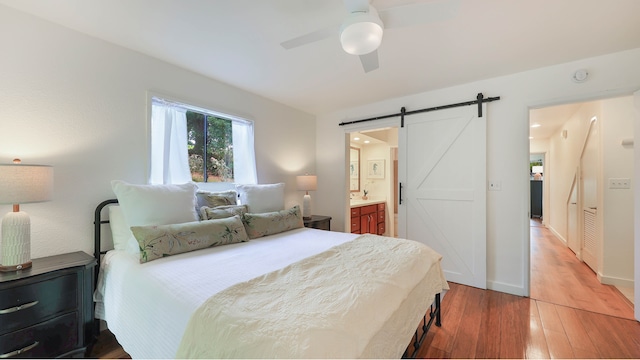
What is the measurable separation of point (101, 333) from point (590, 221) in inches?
227

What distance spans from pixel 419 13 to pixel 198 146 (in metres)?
2.55

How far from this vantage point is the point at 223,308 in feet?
3.42

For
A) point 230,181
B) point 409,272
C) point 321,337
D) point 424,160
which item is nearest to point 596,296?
Result: point 424,160

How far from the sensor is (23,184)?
1511 mm

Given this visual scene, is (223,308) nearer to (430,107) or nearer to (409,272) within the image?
(409,272)

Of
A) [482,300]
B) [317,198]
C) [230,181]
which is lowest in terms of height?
[482,300]

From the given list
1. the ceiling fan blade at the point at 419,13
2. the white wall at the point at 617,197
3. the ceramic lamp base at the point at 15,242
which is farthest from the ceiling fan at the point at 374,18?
the white wall at the point at 617,197

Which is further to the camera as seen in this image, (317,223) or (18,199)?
(317,223)

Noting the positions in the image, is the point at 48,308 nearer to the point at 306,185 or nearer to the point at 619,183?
the point at 306,185

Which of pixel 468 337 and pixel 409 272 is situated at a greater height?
pixel 409 272

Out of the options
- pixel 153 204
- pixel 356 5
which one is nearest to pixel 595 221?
pixel 356 5

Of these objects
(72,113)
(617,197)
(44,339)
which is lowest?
(44,339)

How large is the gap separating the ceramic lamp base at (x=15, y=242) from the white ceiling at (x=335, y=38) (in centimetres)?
146

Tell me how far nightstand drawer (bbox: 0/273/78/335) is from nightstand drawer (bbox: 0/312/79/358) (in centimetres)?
4
